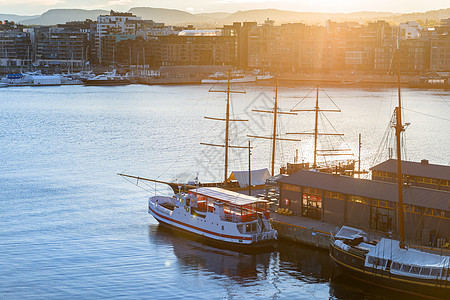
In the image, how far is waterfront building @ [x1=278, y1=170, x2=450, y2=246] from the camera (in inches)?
663

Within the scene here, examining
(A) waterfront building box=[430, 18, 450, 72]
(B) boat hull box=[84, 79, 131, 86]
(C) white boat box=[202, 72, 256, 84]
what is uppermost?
(A) waterfront building box=[430, 18, 450, 72]

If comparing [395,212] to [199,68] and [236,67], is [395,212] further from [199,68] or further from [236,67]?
[236,67]

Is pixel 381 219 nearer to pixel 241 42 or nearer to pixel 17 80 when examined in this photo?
pixel 17 80

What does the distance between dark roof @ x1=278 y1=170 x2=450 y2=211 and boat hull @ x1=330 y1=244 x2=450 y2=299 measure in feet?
8.08

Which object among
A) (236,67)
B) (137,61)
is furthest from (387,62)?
(137,61)

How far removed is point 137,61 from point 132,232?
111624mm

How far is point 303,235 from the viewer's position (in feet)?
60.8

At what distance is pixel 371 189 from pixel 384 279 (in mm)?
3683

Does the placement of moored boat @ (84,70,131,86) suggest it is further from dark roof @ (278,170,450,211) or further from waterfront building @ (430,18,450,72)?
dark roof @ (278,170,450,211)

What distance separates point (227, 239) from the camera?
18641 millimetres

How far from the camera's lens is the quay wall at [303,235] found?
59.4 ft

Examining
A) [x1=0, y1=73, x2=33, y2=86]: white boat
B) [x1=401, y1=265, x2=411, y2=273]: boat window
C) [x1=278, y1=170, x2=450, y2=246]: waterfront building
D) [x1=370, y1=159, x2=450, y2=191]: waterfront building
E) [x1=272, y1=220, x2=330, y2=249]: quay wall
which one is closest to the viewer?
[x1=401, y1=265, x2=411, y2=273]: boat window

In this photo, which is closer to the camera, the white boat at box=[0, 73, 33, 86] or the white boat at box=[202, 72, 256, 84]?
Result: the white boat at box=[0, 73, 33, 86]

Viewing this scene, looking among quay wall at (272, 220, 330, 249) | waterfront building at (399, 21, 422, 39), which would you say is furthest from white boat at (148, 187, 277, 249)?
waterfront building at (399, 21, 422, 39)
